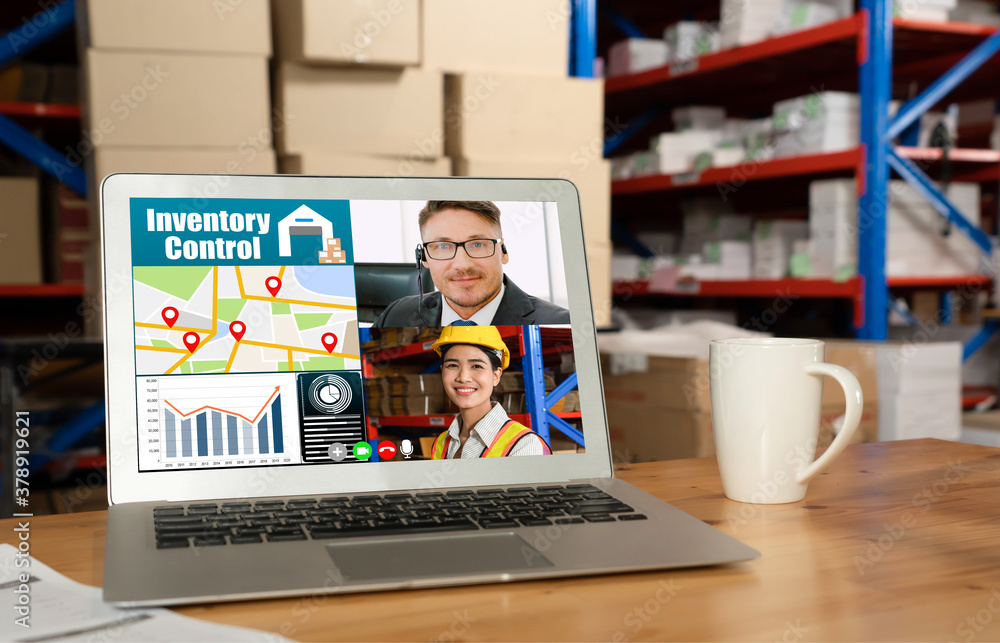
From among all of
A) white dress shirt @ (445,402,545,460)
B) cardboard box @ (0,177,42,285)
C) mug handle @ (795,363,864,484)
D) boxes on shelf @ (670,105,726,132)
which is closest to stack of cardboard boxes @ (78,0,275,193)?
cardboard box @ (0,177,42,285)

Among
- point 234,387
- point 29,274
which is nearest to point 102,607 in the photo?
point 234,387

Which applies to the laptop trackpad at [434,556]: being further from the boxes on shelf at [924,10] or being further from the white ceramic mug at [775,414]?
the boxes on shelf at [924,10]

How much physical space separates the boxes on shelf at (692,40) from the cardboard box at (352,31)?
4.67 feet

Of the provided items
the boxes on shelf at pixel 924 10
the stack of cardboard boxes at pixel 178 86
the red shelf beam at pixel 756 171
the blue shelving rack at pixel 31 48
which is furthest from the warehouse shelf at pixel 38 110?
the boxes on shelf at pixel 924 10

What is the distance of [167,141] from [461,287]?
1375 millimetres

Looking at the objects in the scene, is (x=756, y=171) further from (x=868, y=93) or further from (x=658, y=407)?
(x=658, y=407)

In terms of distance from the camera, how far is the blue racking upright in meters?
2.43

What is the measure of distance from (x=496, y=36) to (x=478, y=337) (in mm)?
1533

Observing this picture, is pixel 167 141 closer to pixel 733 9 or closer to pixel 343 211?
pixel 343 211

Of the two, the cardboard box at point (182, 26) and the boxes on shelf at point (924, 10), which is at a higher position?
the boxes on shelf at point (924, 10)

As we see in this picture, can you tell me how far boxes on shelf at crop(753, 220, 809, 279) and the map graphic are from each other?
242 centimetres

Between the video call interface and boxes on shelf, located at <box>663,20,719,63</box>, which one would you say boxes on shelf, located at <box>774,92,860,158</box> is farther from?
the video call interface

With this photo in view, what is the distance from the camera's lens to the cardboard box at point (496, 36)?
197cm

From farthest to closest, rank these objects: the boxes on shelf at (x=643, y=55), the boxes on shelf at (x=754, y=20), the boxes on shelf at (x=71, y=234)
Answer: the boxes on shelf at (x=643, y=55), the boxes on shelf at (x=754, y=20), the boxes on shelf at (x=71, y=234)
